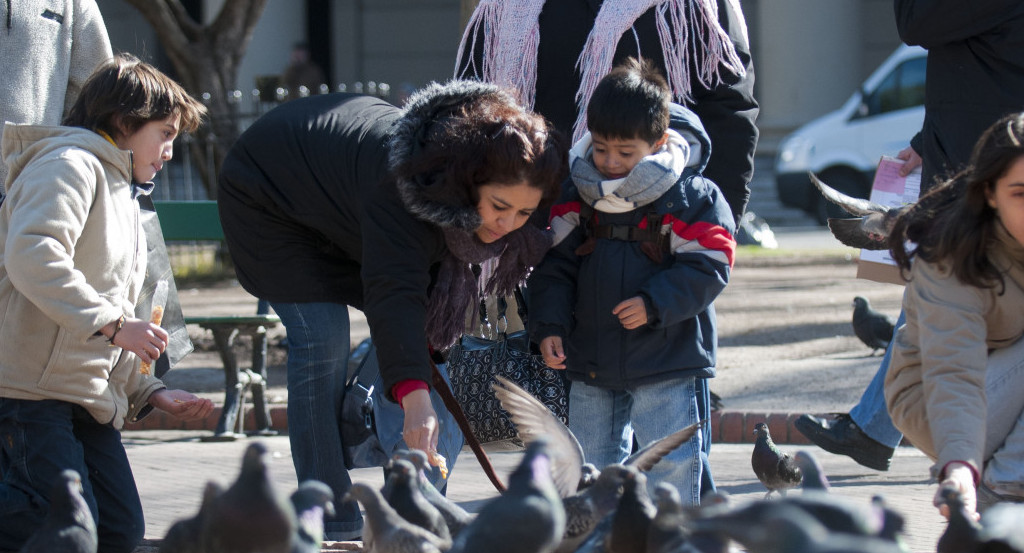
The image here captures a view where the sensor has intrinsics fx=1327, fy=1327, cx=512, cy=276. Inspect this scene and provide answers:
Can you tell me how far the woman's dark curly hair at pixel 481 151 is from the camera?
3781mm

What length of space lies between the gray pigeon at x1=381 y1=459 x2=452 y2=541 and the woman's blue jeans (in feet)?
3.82

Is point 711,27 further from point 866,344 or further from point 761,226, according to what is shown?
point 761,226

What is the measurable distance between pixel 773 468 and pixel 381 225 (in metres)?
2.21

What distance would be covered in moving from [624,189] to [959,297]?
3.65 ft

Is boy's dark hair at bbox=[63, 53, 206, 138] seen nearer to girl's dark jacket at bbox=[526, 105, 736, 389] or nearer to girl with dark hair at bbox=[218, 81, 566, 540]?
girl with dark hair at bbox=[218, 81, 566, 540]

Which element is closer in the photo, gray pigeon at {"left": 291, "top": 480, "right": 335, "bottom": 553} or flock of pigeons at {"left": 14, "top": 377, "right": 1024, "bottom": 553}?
flock of pigeons at {"left": 14, "top": 377, "right": 1024, "bottom": 553}

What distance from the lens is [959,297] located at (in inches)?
144

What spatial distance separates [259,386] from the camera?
757 centimetres

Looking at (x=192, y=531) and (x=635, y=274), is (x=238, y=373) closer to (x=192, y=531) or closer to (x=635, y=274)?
(x=635, y=274)

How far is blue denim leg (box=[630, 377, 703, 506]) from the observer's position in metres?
4.37

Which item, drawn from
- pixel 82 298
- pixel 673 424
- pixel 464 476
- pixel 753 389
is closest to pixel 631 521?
pixel 673 424

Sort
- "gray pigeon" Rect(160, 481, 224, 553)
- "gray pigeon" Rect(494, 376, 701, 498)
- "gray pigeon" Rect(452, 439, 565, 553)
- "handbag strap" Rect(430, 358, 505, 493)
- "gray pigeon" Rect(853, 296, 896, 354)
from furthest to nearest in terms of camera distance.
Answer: "gray pigeon" Rect(853, 296, 896, 354) → "handbag strap" Rect(430, 358, 505, 493) → "gray pigeon" Rect(494, 376, 701, 498) → "gray pigeon" Rect(160, 481, 224, 553) → "gray pigeon" Rect(452, 439, 565, 553)

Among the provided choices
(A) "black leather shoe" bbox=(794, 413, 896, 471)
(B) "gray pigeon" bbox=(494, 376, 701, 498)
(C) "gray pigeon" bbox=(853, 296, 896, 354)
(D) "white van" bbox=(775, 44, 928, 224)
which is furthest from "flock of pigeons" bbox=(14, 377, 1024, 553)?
(D) "white van" bbox=(775, 44, 928, 224)

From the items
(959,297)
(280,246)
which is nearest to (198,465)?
(280,246)
